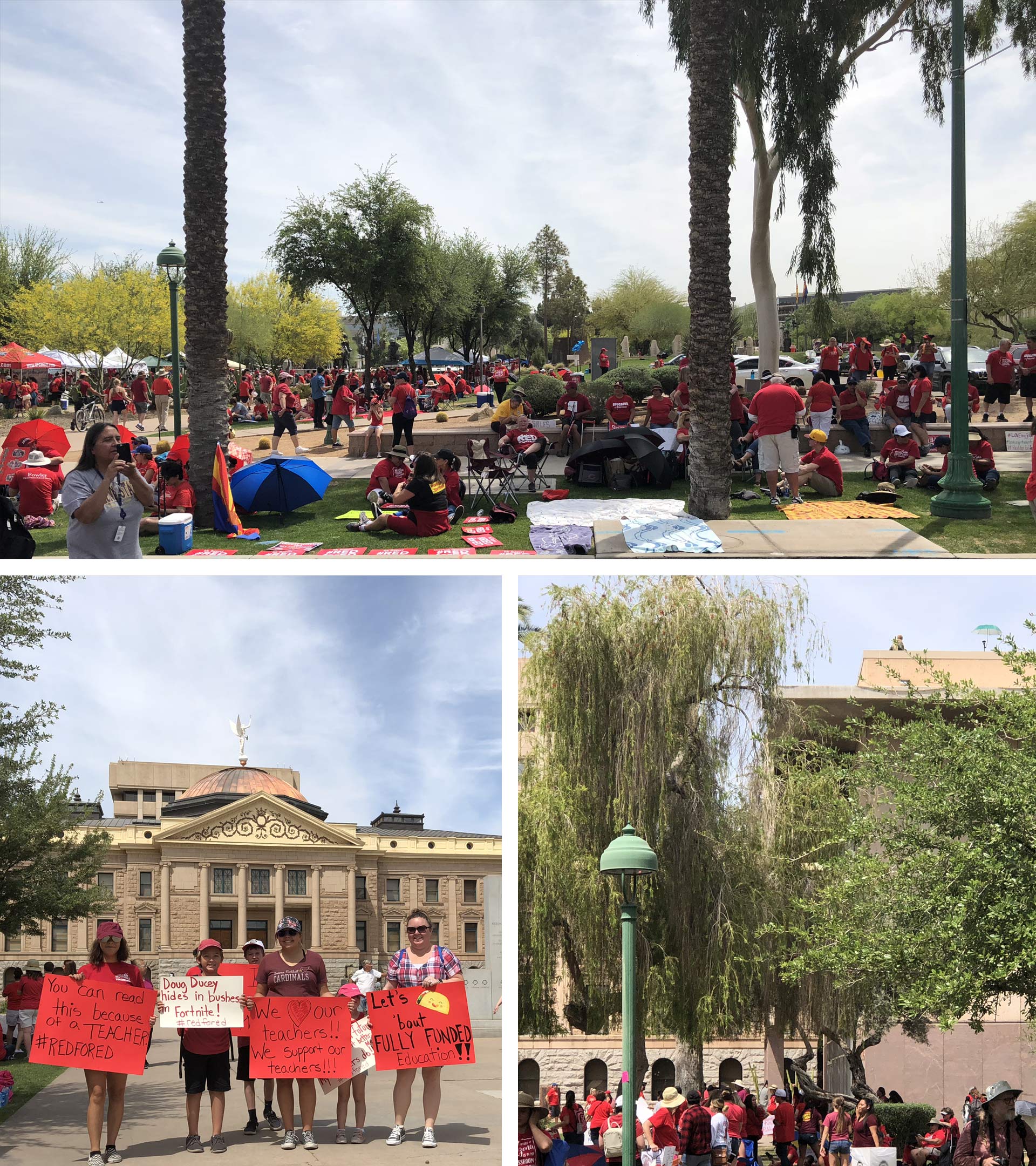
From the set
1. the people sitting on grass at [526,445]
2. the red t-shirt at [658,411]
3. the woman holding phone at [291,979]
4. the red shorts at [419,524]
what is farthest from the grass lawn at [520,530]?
the woman holding phone at [291,979]

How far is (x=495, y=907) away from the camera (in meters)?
46.9

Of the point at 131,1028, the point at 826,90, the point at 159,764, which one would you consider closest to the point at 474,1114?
the point at 131,1028

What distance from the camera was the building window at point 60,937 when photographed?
3866 centimetres

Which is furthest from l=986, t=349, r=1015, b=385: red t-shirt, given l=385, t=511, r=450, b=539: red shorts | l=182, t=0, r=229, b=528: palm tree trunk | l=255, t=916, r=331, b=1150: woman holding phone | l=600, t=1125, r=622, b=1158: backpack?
l=255, t=916, r=331, b=1150: woman holding phone

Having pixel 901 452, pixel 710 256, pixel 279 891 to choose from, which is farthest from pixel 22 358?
pixel 901 452

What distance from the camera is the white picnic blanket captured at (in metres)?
14.9

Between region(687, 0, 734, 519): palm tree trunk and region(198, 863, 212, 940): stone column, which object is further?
region(198, 863, 212, 940): stone column

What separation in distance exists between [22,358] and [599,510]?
30.4 m

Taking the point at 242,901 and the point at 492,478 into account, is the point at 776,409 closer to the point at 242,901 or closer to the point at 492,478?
the point at 492,478

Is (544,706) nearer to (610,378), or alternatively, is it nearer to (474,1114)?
(474,1114)

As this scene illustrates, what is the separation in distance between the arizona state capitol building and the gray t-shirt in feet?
127

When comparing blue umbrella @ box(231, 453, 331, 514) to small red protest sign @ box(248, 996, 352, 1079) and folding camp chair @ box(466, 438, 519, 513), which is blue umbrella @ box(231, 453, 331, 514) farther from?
small red protest sign @ box(248, 996, 352, 1079)

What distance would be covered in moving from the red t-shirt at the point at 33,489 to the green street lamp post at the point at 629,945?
10.00 m

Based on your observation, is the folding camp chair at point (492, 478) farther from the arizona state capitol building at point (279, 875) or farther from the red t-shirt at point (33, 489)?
the arizona state capitol building at point (279, 875)
